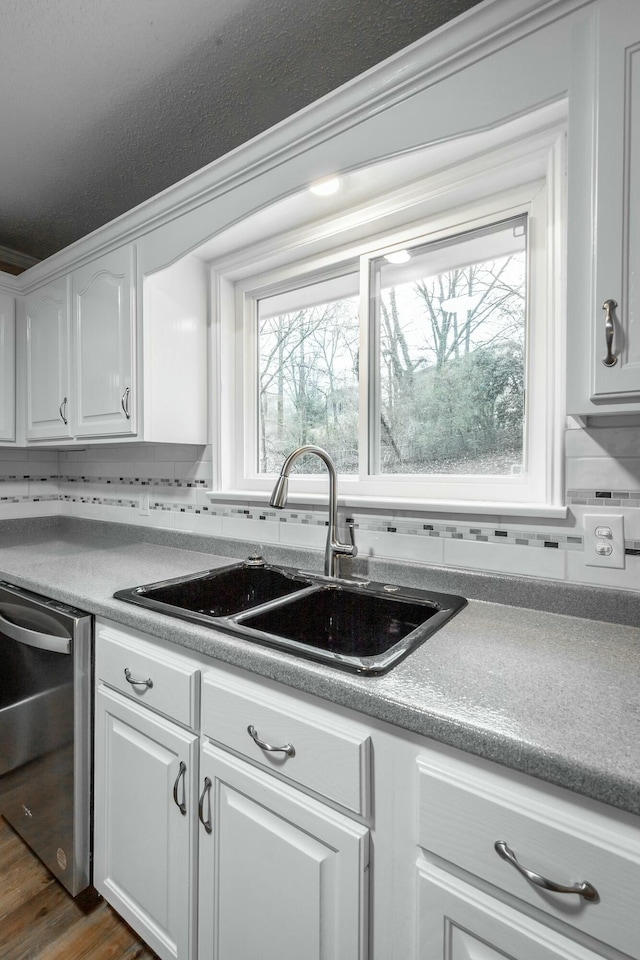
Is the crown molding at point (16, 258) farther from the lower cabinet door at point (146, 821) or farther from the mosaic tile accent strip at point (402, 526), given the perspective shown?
the lower cabinet door at point (146, 821)

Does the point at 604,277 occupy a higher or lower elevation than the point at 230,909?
higher

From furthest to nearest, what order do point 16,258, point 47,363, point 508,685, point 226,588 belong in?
point 16,258, point 47,363, point 226,588, point 508,685

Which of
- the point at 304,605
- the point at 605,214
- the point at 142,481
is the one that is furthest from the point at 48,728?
the point at 605,214

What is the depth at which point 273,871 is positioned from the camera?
2.83 ft

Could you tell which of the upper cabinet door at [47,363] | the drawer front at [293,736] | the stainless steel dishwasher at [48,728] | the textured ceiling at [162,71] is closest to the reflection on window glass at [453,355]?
the textured ceiling at [162,71]

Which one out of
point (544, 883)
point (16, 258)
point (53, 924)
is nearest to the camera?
point (544, 883)

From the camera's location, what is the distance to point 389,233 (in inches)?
57.8

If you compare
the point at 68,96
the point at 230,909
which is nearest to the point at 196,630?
the point at 230,909

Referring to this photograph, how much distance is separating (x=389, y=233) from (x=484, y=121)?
503 mm

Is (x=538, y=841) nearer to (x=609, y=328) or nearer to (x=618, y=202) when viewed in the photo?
(x=609, y=328)

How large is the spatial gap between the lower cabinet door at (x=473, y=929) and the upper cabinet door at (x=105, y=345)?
1548 mm

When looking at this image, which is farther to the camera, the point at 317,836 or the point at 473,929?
the point at 317,836

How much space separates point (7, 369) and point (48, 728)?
1.66 m

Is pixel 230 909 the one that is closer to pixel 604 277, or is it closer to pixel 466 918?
pixel 466 918
